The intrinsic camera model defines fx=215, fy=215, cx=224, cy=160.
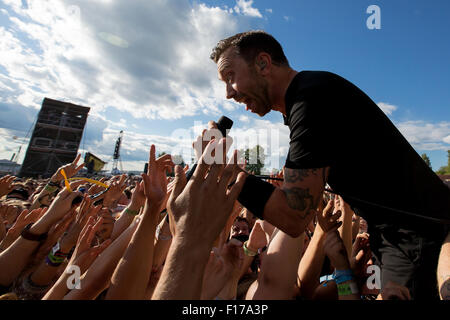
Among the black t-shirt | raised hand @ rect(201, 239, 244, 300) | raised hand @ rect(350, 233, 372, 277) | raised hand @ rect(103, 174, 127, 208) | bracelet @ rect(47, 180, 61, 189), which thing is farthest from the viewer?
bracelet @ rect(47, 180, 61, 189)

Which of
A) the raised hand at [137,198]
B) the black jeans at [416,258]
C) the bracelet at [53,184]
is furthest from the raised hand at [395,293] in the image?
the bracelet at [53,184]

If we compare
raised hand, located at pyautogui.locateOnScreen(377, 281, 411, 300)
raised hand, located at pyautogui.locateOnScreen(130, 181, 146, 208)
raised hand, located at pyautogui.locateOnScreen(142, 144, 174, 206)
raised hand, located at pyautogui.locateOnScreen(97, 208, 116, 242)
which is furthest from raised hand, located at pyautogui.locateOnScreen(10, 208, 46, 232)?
raised hand, located at pyautogui.locateOnScreen(377, 281, 411, 300)

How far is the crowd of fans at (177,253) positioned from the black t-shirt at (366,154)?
0.49 meters

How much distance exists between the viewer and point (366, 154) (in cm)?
140

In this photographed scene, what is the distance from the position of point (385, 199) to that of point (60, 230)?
3.36 metres

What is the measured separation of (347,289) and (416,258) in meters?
0.52

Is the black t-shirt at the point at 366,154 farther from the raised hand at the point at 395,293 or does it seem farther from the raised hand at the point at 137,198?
the raised hand at the point at 137,198

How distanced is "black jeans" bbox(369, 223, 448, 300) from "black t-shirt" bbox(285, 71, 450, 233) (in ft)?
0.19

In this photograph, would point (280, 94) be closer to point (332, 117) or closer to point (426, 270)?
point (332, 117)

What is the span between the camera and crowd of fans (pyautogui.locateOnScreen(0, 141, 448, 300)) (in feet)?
2.94

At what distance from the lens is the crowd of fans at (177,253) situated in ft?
2.94

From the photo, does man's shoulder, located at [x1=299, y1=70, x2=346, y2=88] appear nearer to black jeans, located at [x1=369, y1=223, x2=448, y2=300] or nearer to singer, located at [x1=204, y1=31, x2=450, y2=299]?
singer, located at [x1=204, y1=31, x2=450, y2=299]

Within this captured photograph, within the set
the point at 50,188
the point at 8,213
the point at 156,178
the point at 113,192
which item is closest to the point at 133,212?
the point at 156,178
